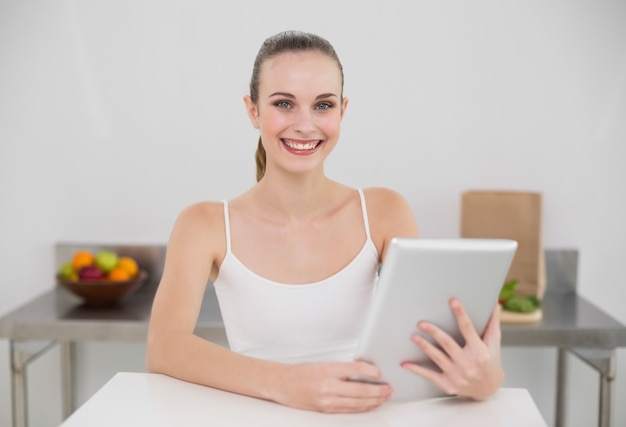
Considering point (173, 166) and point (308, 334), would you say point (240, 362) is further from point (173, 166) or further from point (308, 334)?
point (173, 166)

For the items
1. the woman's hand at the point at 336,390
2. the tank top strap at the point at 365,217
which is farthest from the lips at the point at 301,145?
the woman's hand at the point at 336,390

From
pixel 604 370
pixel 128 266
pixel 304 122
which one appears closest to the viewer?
pixel 304 122

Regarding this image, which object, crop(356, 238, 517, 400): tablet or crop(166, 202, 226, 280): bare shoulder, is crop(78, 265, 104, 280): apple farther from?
crop(356, 238, 517, 400): tablet

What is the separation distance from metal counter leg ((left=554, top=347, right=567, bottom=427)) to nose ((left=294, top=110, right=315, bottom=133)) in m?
1.60

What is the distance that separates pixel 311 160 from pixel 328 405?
60cm

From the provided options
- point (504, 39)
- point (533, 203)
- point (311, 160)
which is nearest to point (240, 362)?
point (311, 160)

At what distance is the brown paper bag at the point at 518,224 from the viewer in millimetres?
2527

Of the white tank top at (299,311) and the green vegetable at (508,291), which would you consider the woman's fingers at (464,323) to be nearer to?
the white tank top at (299,311)

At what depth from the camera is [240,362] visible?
1183 mm

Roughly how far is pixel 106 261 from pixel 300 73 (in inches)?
51.1

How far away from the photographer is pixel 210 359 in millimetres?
1211

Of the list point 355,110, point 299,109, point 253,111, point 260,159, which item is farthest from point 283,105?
point 355,110

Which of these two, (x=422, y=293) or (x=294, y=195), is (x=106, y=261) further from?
(x=422, y=293)

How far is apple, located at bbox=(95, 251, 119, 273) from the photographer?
253cm
